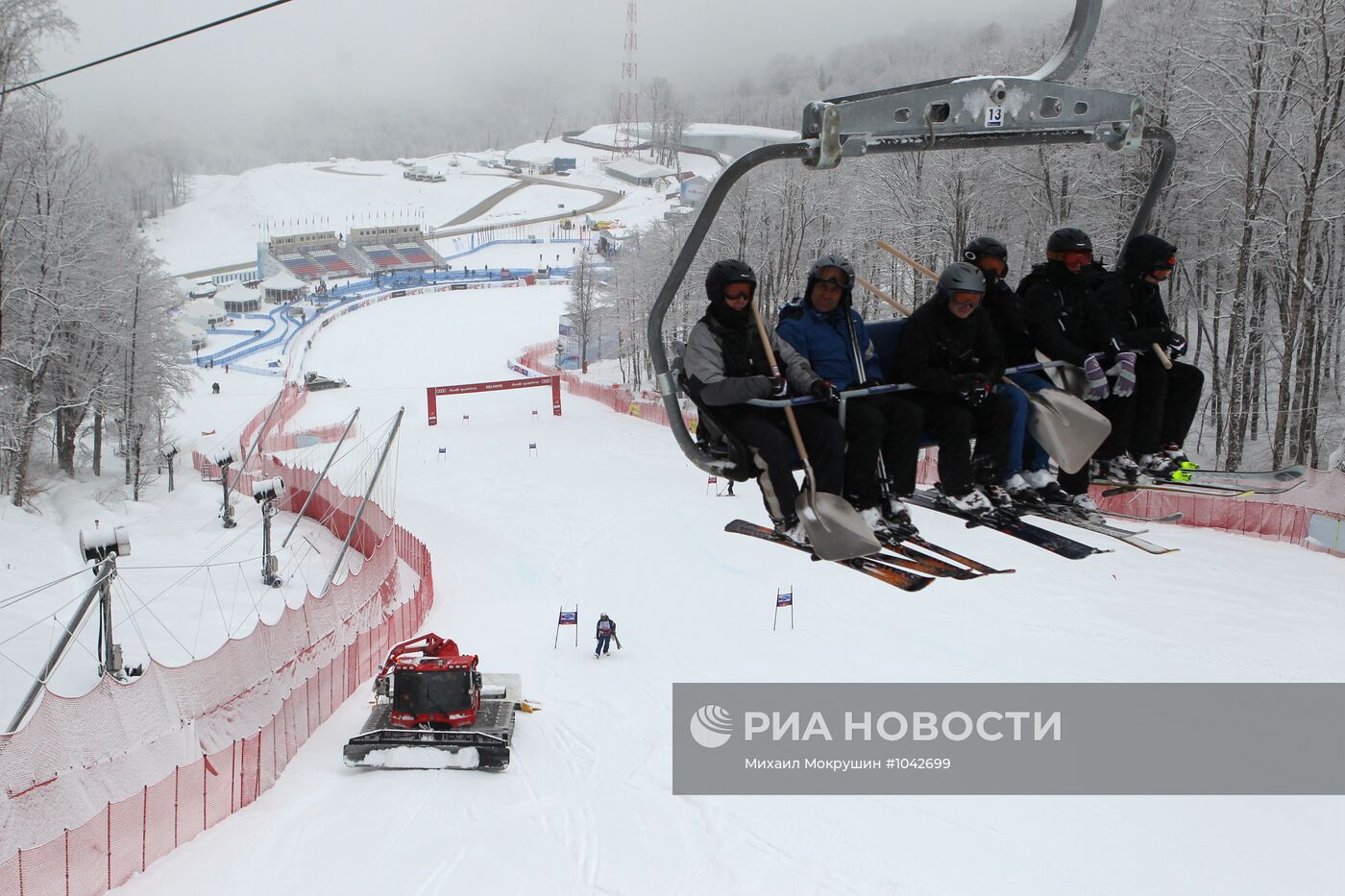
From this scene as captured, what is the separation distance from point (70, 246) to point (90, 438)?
51.6 ft

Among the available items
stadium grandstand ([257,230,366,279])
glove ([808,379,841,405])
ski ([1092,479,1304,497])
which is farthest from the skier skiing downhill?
stadium grandstand ([257,230,366,279])

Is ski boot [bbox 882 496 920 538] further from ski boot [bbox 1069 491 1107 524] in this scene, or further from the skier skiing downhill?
the skier skiing downhill

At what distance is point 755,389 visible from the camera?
540 centimetres

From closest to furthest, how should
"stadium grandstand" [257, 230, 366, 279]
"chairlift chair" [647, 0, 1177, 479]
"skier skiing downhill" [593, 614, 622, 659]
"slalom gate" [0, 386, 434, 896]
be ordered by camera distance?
"chairlift chair" [647, 0, 1177, 479] → "slalom gate" [0, 386, 434, 896] → "skier skiing downhill" [593, 614, 622, 659] → "stadium grandstand" [257, 230, 366, 279]

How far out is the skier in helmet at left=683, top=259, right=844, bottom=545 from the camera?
17.9ft

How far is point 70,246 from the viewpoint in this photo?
25.1 m

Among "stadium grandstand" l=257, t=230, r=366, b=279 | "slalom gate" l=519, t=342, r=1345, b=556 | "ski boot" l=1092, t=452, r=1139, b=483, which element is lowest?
"slalom gate" l=519, t=342, r=1345, b=556

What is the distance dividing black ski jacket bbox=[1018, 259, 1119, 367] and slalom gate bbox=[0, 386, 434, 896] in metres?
8.67

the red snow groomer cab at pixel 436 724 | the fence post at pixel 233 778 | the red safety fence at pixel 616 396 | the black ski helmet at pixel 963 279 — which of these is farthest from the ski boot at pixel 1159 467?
the red safety fence at pixel 616 396

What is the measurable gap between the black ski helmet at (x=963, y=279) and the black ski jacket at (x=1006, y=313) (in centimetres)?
42

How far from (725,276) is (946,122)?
1366 millimetres

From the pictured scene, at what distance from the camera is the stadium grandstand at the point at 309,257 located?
98.6m

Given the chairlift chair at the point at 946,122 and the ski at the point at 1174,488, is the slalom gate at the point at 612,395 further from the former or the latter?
the chairlift chair at the point at 946,122

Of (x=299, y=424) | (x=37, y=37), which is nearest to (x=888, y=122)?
(x=37, y=37)
